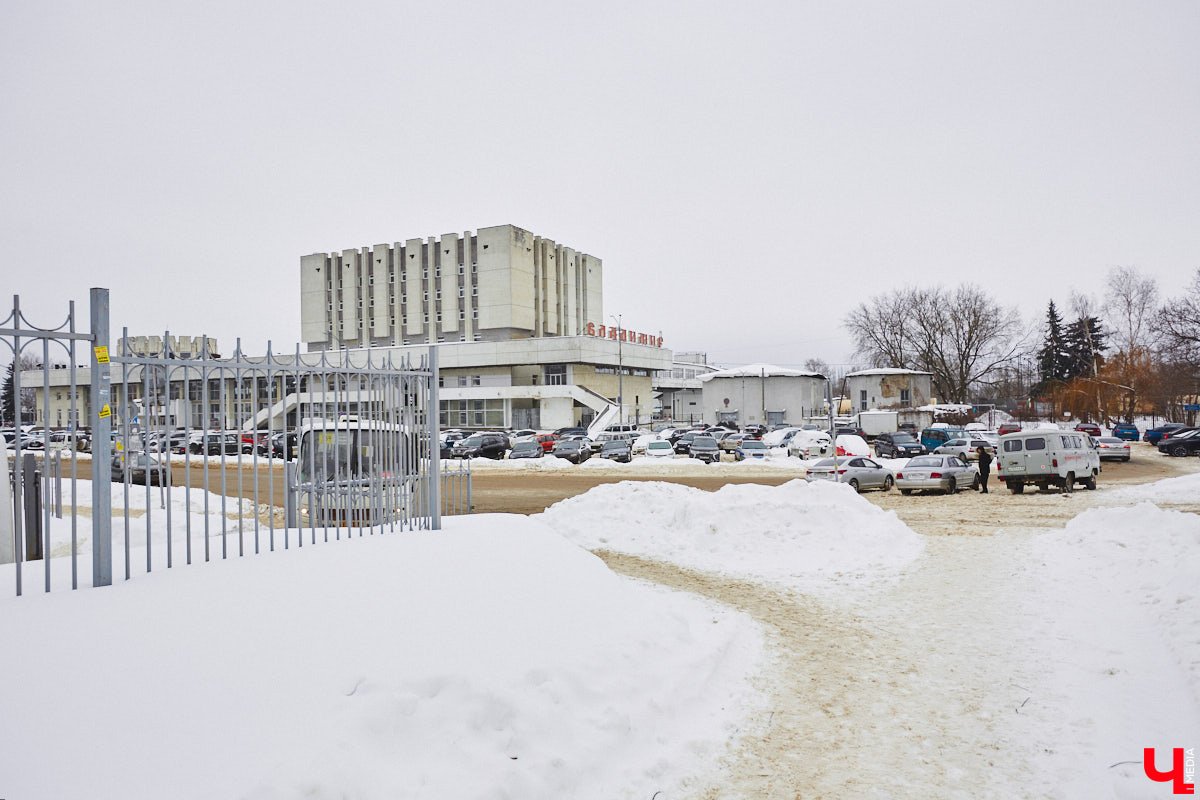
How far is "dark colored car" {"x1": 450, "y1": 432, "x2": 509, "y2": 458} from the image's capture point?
4544cm

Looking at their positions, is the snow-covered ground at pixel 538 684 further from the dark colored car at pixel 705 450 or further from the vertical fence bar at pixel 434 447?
the dark colored car at pixel 705 450

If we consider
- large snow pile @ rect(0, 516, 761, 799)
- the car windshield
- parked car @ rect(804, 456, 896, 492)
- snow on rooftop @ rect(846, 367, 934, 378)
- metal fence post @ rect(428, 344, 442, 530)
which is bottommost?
parked car @ rect(804, 456, 896, 492)

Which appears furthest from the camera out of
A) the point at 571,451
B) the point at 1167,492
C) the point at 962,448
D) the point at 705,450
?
the point at 571,451

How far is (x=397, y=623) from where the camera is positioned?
17.0 ft

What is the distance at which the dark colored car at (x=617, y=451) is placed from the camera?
40.4 metres

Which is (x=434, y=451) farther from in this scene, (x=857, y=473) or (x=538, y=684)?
(x=857, y=473)

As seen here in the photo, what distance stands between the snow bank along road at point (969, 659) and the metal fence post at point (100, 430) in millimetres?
4217

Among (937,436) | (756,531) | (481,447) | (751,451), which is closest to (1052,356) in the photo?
(937,436)

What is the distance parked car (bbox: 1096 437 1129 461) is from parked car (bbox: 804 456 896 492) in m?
18.1

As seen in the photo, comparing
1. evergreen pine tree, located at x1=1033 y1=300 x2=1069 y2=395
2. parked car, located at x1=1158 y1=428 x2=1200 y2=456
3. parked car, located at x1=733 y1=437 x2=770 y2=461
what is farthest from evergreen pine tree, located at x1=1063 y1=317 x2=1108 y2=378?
parked car, located at x1=733 y1=437 x2=770 y2=461

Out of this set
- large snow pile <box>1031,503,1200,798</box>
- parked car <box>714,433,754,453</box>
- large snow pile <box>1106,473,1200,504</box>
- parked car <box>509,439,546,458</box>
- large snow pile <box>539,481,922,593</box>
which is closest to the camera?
large snow pile <box>1031,503,1200,798</box>

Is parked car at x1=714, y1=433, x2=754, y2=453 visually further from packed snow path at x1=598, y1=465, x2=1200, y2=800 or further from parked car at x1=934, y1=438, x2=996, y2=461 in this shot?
packed snow path at x1=598, y1=465, x2=1200, y2=800

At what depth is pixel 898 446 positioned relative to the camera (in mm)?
43438

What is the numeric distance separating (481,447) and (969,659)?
40.6 meters
